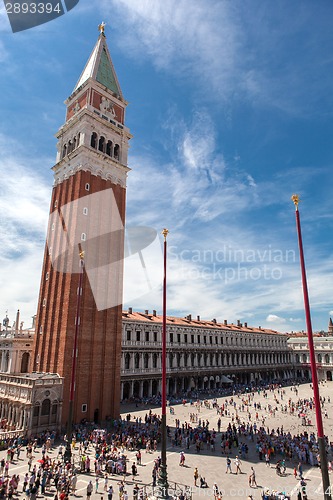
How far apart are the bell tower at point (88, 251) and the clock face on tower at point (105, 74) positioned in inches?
7.1

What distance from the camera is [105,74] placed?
150 feet

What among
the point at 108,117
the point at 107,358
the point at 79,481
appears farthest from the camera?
the point at 108,117

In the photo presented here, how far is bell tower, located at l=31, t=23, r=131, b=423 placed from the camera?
33281 mm

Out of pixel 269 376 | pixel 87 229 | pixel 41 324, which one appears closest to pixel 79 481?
pixel 41 324

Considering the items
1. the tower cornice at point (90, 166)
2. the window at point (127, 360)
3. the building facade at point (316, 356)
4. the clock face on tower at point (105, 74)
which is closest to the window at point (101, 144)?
the tower cornice at point (90, 166)

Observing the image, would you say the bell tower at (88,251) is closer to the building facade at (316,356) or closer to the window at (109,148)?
the window at (109,148)

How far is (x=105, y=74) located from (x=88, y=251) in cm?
2554

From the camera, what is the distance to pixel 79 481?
18.6 meters

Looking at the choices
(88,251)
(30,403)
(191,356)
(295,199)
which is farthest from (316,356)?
(295,199)

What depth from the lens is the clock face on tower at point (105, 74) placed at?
146ft

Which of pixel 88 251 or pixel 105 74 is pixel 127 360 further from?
pixel 105 74

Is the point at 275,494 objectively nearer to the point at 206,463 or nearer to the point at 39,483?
the point at 206,463

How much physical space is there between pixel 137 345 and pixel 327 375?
193ft

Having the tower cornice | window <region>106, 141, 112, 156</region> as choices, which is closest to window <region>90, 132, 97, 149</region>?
the tower cornice
